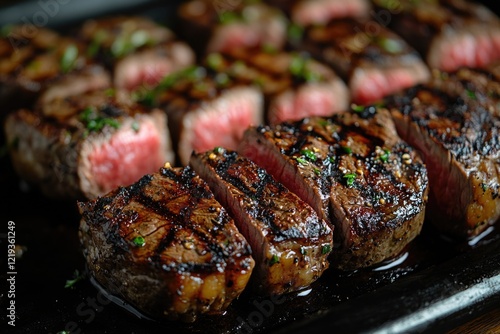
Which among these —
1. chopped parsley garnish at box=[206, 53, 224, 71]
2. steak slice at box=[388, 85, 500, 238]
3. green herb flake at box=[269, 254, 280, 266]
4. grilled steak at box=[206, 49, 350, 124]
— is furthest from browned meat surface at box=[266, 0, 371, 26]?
green herb flake at box=[269, 254, 280, 266]

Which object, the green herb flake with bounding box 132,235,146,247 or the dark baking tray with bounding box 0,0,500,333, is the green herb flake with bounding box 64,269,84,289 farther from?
the green herb flake with bounding box 132,235,146,247

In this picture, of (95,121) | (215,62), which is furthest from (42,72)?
(215,62)

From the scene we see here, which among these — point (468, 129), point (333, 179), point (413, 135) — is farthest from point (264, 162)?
point (468, 129)

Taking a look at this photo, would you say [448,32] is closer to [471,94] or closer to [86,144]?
[471,94]

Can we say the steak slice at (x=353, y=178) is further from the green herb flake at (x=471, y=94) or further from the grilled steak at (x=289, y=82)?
the grilled steak at (x=289, y=82)

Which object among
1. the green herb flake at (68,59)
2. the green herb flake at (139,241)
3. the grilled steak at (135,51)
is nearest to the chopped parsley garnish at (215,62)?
the grilled steak at (135,51)

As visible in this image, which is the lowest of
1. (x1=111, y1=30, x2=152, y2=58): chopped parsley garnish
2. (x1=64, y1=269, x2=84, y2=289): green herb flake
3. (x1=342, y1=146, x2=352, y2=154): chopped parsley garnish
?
(x1=64, y1=269, x2=84, y2=289): green herb flake
